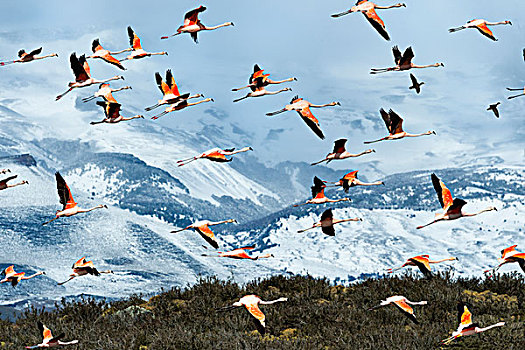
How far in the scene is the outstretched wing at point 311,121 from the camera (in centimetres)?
757

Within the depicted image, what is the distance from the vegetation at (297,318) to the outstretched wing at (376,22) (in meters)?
4.50

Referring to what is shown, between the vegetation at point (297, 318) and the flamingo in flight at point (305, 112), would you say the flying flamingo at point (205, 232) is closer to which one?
the flamingo in flight at point (305, 112)

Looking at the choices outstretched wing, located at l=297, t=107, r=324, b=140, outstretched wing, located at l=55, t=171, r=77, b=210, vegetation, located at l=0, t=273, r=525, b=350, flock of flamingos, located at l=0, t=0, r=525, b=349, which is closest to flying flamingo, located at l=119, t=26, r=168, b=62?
flock of flamingos, located at l=0, t=0, r=525, b=349

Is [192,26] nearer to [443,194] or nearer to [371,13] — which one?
[371,13]

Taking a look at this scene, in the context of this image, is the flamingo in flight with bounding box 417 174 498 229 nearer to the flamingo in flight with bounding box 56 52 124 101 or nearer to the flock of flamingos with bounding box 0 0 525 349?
the flock of flamingos with bounding box 0 0 525 349

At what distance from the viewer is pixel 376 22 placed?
7.88m

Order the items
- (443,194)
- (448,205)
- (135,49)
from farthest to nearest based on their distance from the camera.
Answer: (135,49) → (443,194) → (448,205)

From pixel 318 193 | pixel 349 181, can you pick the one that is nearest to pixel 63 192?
pixel 318 193

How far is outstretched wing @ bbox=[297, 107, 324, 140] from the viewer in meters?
7.57

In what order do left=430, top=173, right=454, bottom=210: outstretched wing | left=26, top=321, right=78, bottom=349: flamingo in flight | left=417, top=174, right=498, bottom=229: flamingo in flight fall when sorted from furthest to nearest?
left=26, top=321, right=78, bottom=349: flamingo in flight, left=430, top=173, right=454, bottom=210: outstretched wing, left=417, top=174, right=498, bottom=229: flamingo in flight

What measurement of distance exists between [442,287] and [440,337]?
2784 millimetres

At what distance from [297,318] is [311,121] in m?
5.02

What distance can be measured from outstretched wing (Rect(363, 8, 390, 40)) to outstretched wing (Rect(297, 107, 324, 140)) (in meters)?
1.19

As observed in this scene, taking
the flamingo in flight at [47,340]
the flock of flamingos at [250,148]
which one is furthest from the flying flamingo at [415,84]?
the flamingo in flight at [47,340]
